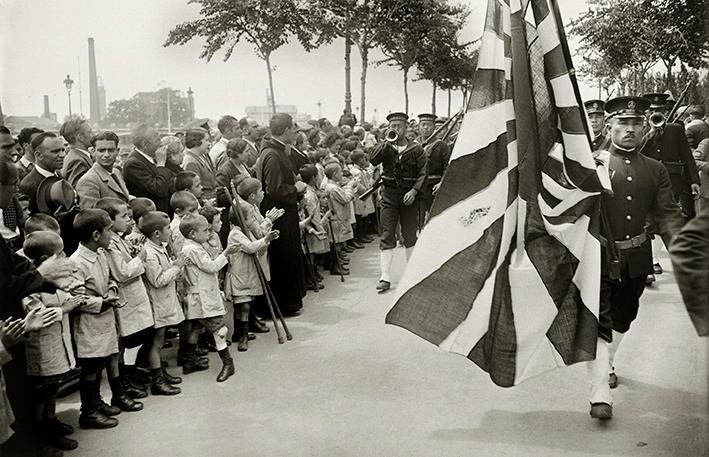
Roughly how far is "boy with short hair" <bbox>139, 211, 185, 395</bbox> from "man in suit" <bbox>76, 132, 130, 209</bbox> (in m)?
0.63

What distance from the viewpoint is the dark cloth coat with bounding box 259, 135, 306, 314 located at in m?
6.90

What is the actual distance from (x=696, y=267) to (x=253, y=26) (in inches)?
201

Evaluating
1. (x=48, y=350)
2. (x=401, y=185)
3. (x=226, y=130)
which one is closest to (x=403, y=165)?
(x=401, y=185)

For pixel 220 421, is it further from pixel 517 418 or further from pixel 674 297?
pixel 674 297

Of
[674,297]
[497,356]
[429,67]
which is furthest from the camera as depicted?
[429,67]

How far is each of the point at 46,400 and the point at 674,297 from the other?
6.05 meters

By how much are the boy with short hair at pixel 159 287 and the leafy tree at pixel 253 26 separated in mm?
1757

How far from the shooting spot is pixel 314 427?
4.21 m

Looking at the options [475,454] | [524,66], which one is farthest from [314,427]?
[524,66]

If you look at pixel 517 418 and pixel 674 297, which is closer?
pixel 517 418

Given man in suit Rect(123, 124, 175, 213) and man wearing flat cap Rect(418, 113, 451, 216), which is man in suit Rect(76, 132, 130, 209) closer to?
man in suit Rect(123, 124, 175, 213)

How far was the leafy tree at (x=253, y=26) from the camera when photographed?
6172mm

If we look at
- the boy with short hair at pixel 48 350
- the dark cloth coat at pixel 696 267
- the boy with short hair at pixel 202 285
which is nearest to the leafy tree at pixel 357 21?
the boy with short hair at pixel 202 285

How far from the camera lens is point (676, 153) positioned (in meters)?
7.36
